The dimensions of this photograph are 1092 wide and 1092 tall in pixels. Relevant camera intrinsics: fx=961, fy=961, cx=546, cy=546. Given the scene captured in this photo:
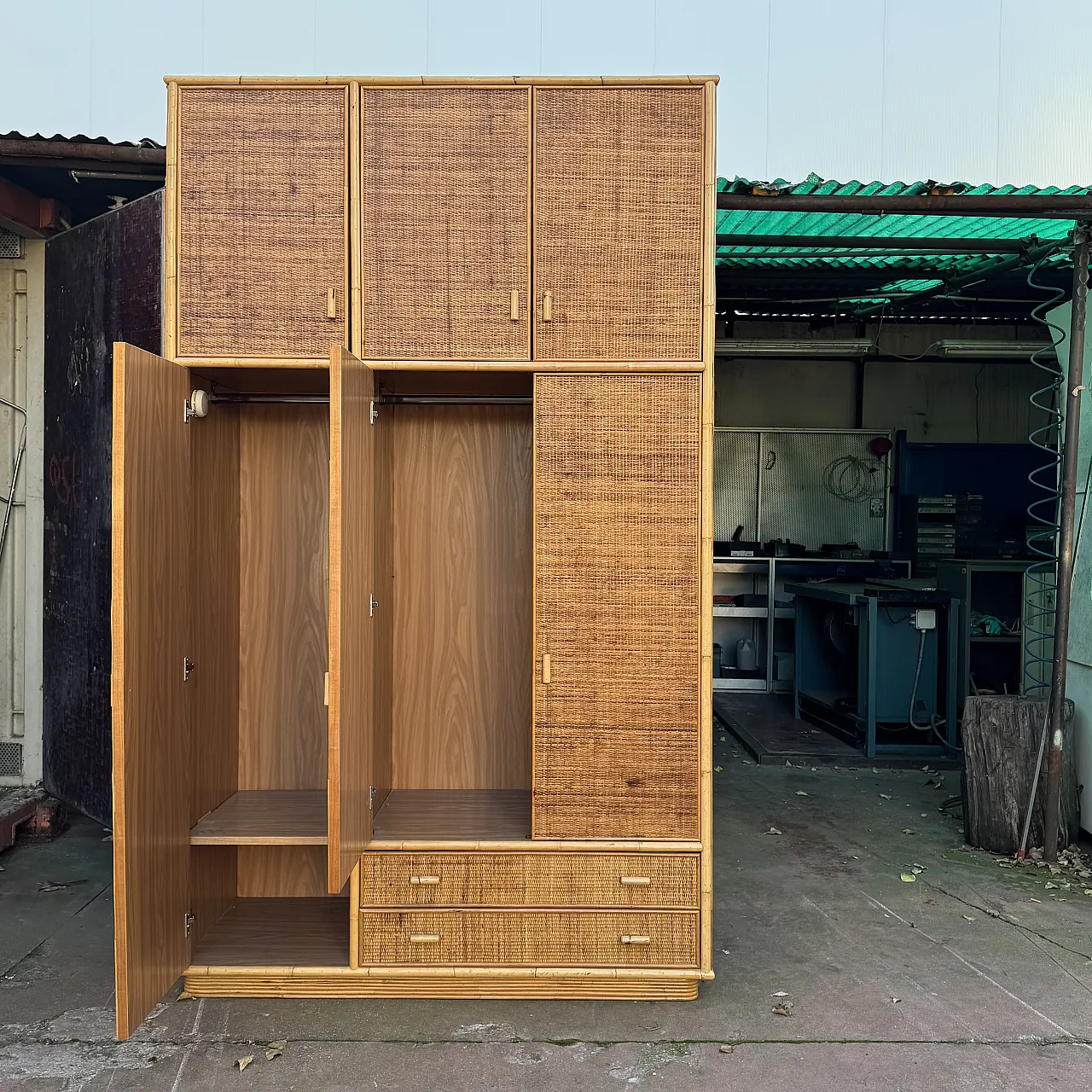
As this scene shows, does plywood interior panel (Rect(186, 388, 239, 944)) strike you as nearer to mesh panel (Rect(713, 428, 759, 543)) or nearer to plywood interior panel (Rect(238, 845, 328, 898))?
plywood interior panel (Rect(238, 845, 328, 898))

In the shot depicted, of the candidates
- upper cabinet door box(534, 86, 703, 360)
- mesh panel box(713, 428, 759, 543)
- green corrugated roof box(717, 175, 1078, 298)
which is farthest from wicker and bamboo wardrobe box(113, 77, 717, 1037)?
mesh panel box(713, 428, 759, 543)

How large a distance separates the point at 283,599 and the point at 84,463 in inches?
62.0

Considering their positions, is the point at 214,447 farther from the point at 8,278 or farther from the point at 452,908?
the point at 8,278

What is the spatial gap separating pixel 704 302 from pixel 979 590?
21.4 feet

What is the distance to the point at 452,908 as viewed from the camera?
2.98m

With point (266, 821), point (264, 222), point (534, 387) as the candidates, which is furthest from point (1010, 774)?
point (264, 222)

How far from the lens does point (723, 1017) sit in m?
2.94

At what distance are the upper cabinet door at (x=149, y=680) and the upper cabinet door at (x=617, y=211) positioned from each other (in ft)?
3.83

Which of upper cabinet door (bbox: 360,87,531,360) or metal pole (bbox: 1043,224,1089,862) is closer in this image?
upper cabinet door (bbox: 360,87,531,360)

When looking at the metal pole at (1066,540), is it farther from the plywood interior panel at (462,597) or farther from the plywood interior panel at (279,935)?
the plywood interior panel at (279,935)

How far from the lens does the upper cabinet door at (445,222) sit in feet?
9.61

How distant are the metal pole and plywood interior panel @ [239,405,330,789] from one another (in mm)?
3265

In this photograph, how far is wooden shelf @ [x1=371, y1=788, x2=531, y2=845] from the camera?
303cm

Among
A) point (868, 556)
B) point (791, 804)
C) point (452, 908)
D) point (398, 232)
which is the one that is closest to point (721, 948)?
point (452, 908)
